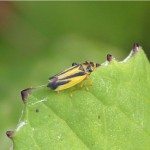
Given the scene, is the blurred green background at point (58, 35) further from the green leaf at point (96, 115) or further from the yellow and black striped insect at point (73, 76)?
the green leaf at point (96, 115)

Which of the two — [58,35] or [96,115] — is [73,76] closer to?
[96,115]

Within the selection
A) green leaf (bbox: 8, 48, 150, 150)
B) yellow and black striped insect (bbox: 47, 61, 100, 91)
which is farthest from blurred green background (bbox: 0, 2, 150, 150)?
green leaf (bbox: 8, 48, 150, 150)

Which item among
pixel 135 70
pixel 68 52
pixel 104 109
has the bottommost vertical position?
pixel 104 109

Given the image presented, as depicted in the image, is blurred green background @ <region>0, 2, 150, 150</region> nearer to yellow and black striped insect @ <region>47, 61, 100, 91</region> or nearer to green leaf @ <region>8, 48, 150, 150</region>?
yellow and black striped insect @ <region>47, 61, 100, 91</region>

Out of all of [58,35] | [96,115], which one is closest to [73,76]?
[96,115]

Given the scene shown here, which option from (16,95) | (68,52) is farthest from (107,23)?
(16,95)

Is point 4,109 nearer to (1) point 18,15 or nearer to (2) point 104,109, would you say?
(1) point 18,15

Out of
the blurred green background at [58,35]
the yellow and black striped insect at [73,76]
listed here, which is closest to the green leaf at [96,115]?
the yellow and black striped insect at [73,76]
